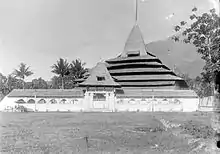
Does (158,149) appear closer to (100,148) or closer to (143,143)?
→ (143,143)

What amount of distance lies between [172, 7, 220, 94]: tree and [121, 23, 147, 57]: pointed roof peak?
19.5 meters

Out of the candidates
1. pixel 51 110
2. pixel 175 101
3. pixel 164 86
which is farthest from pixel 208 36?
pixel 164 86

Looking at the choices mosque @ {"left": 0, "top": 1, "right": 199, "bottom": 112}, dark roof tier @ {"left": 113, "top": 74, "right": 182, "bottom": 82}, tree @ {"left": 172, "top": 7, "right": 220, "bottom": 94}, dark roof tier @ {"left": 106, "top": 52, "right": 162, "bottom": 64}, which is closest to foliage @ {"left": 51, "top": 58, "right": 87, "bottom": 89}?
dark roof tier @ {"left": 106, "top": 52, "right": 162, "bottom": 64}

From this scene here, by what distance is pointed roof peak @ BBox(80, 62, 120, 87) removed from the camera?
19.3m

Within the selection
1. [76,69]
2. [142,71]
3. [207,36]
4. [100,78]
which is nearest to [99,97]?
[100,78]

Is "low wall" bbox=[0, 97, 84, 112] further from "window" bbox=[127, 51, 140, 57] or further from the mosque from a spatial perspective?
"window" bbox=[127, 51, 140, 57]

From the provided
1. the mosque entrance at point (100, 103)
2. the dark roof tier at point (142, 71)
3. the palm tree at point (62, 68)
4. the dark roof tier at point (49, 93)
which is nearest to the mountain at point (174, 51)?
the dark roof tier at point (142, 71)

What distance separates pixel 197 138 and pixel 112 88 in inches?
481

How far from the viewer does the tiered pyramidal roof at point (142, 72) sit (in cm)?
2183

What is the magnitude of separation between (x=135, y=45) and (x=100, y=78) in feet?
27.2

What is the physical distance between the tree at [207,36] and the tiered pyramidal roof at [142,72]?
601 inches

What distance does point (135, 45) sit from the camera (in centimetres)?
2711

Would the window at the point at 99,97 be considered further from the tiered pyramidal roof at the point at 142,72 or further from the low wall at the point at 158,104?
the tiered pyramidal roof at the point at 142,72

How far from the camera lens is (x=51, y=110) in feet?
60.6
